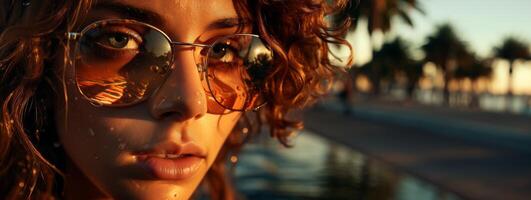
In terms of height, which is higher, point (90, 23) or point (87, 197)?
point (90, 23)

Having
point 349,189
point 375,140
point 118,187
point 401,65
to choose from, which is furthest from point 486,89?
point 118,187

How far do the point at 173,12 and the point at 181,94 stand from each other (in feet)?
0.54

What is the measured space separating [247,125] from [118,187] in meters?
0.71

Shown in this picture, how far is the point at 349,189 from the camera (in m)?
6.64

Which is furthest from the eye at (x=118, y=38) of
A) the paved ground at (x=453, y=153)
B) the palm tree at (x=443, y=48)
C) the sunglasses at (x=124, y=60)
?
the palm tree at (x=443, y=48)

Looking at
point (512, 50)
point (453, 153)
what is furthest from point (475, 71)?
point (453, 153)

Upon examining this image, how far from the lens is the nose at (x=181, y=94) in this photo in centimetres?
92

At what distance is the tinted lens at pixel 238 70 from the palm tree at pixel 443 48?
52544 mm

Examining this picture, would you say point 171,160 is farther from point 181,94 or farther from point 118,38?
point 118,38

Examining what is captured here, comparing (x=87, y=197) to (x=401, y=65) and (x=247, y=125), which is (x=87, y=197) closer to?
(x=247, y=125)

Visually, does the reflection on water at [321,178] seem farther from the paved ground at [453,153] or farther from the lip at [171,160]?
the lip at [171,160]

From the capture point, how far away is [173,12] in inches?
38.1

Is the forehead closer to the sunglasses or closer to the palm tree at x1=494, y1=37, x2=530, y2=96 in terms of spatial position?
the sunglasses

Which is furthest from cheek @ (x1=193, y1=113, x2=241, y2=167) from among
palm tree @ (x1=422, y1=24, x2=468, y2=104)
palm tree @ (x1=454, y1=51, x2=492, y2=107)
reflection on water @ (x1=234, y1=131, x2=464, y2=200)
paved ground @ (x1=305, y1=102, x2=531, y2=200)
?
palm tree @ (x1=454, y1=51, x2=492, y2=107)
